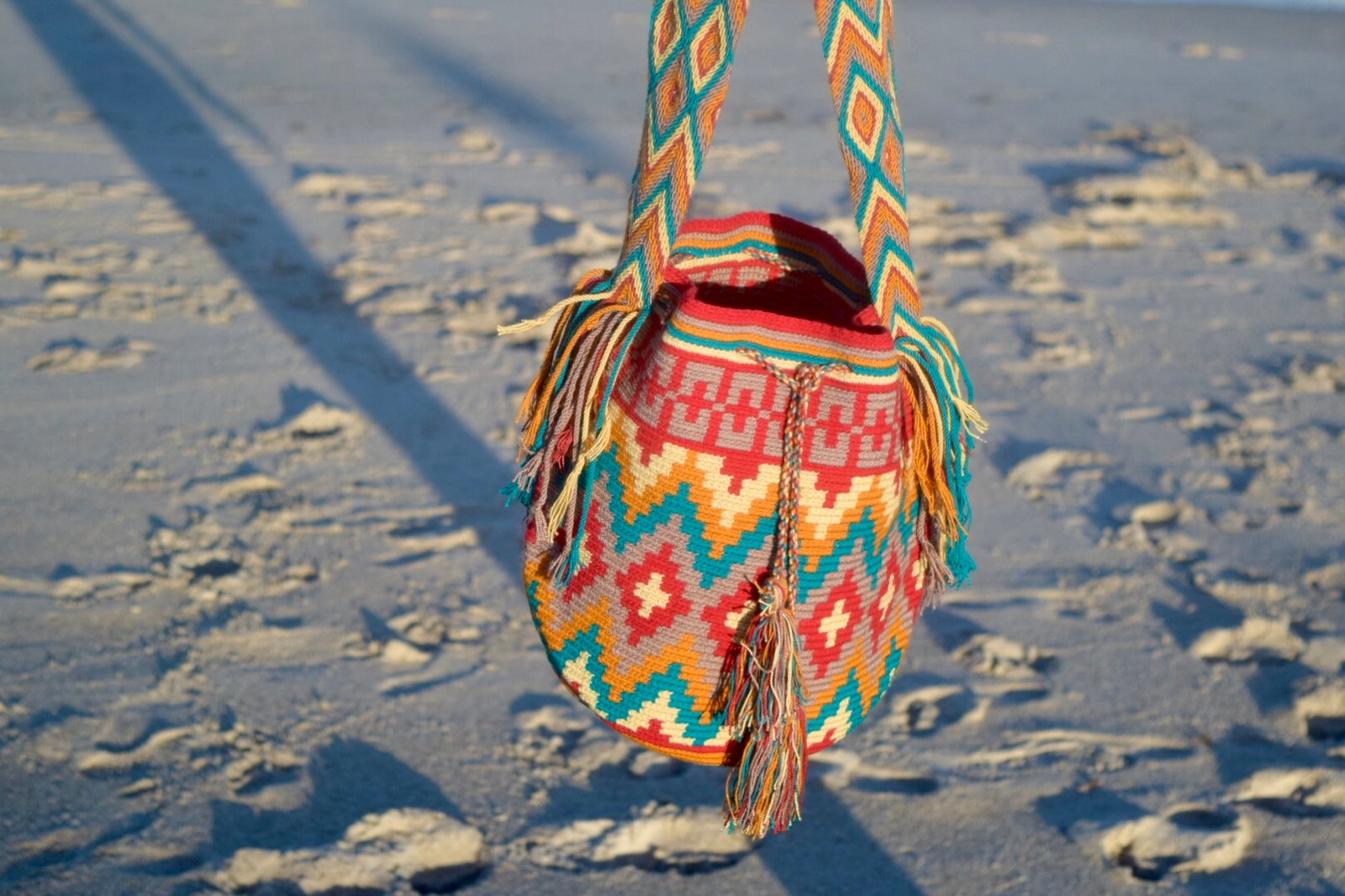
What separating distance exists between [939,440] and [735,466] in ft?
1.04

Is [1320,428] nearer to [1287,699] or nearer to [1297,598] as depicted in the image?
[1297,598]

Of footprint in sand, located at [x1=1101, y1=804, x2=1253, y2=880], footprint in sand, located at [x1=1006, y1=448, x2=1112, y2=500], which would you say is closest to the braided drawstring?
footprint in sand, located at [x1=1101, y1=804, x2=1253, y2=880]

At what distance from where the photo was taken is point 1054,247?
18.4ft

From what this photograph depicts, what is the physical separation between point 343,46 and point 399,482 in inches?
263

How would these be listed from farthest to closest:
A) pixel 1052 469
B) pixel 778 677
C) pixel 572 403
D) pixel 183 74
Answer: pixel 183 74 → pixel 1052 469 → pixel 572 403 → pixel 778 677

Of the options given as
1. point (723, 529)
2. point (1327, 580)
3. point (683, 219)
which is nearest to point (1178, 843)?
point (1327, 580)

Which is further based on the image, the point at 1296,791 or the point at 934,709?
the point at 934,709

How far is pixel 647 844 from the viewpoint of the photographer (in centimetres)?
243

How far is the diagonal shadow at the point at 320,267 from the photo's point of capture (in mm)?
2447

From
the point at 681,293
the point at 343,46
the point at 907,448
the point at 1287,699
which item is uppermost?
the point at 343,46

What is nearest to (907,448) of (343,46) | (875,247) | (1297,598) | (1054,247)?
(875,247)

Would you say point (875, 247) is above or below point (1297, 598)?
above

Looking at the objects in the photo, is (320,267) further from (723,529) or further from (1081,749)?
(723,529)

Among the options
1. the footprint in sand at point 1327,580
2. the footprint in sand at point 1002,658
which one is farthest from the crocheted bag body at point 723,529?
the footprint in sand at point 1327,580
